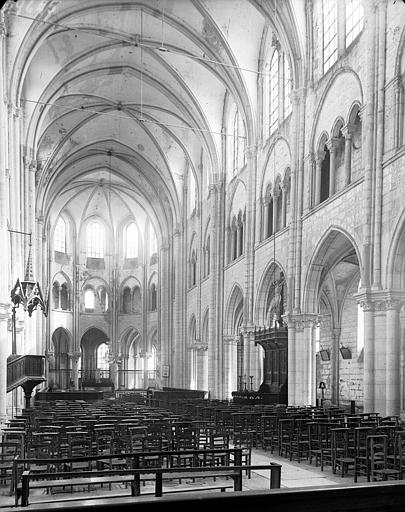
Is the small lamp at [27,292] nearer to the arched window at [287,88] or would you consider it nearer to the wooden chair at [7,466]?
the arched window at [287,88]

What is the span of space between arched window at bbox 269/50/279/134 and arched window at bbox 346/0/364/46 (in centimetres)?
663

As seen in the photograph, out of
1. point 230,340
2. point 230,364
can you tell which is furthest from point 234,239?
point 230,364

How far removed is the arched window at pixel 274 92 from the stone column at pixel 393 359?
530 inches

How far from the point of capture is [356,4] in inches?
861

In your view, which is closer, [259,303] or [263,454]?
[263,454]

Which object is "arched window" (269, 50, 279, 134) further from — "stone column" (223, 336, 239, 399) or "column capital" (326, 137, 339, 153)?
"stone column" (223, 336, 239, 399)

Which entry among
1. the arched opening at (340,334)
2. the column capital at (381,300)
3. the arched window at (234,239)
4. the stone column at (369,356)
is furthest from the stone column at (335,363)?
the column capital at (381,300)

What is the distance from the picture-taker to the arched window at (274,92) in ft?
95.6

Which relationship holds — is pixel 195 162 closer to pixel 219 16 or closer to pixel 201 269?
pixel 201 269

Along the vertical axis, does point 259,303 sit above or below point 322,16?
below

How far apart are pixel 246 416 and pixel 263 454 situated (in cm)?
140

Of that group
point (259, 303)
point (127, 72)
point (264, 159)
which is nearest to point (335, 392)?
point (259, 303)

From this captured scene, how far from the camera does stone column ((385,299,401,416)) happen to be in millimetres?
17547

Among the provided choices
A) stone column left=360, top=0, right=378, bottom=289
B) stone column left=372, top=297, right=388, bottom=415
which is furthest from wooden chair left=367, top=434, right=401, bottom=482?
stone column left=360, top=0, right=378, bottom=289
